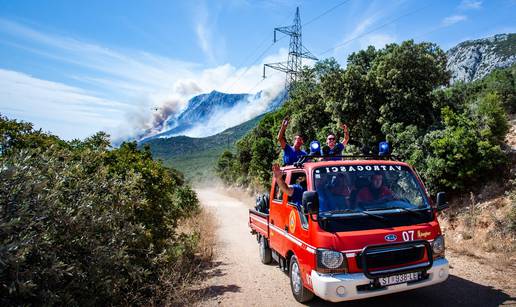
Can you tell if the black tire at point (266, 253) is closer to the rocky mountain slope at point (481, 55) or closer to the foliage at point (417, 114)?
the foliage at point (417, 114)

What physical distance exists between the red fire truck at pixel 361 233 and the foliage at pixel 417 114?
491cm

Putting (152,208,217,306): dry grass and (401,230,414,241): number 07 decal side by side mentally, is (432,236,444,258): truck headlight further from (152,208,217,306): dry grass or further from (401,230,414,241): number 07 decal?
(152,208,217,306): dry grass

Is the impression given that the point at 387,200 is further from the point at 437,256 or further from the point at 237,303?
the point at 237,303

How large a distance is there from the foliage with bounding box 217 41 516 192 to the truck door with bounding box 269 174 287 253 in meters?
5.50

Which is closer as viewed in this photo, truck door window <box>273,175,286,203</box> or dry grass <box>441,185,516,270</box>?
truck door window <box>273,175,286,203</box>

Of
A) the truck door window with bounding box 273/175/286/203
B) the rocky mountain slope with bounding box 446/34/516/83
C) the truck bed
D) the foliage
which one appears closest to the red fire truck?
the truck door window with bounding box 273/175/286/203

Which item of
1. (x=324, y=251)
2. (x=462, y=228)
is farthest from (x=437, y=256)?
(x=462, y=228)

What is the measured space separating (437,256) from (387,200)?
40.3 inches

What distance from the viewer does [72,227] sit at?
13.6 feet

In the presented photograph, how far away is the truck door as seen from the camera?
627cm

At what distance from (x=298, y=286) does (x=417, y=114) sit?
362 inches

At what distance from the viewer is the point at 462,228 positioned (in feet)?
28.5

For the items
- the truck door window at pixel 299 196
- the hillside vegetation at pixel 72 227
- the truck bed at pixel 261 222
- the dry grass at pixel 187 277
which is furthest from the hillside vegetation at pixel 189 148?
the truck door window at pixel 299 196

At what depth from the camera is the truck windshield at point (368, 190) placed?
16.2 ft
